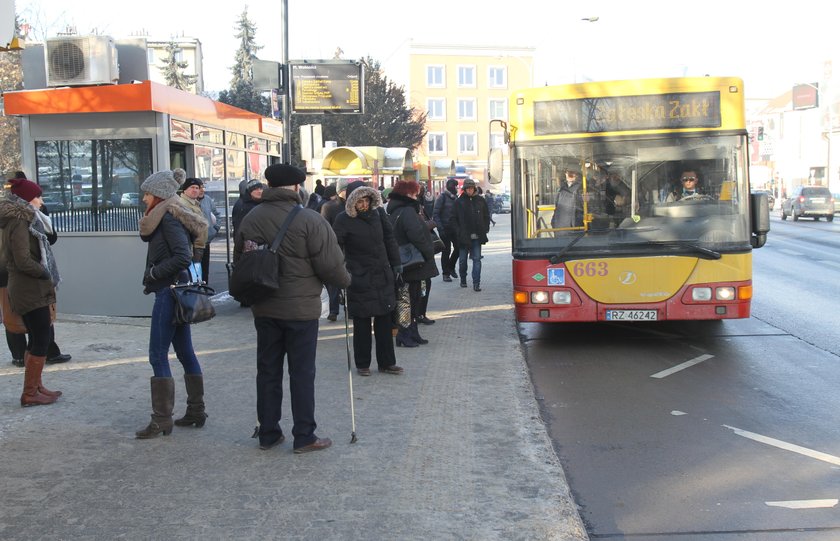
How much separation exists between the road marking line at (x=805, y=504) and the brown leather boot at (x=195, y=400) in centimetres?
381

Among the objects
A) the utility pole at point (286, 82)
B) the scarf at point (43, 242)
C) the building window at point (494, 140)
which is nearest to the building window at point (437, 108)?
the building window at point (494, 140)

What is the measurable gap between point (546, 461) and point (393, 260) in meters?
3.18

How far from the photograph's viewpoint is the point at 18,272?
22.7ft

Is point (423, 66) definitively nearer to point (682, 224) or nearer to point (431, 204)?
point (431, 204)

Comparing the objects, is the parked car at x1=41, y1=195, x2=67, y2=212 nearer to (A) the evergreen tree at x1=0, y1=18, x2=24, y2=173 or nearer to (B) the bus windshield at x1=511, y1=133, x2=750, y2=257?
(B) the bus windshield at x1=511, y1=133, x2=750, y2=257

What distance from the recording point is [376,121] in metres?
54.0

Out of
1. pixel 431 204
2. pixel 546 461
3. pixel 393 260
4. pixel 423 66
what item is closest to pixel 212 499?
pixel 546 461

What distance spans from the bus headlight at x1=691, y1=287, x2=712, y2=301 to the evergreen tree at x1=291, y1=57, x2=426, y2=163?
136 ft

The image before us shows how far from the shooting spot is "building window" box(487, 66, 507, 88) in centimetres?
8775

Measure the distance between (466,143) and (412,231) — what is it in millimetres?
81380

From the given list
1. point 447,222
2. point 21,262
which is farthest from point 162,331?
point 447,222

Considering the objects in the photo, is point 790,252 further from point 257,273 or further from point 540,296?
point 257,273

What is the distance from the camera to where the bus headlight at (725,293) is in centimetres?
917

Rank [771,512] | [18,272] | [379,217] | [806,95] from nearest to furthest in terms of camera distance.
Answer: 1. [771,512]
2. [18,272]
3. [379,217]
4. [806,95]
